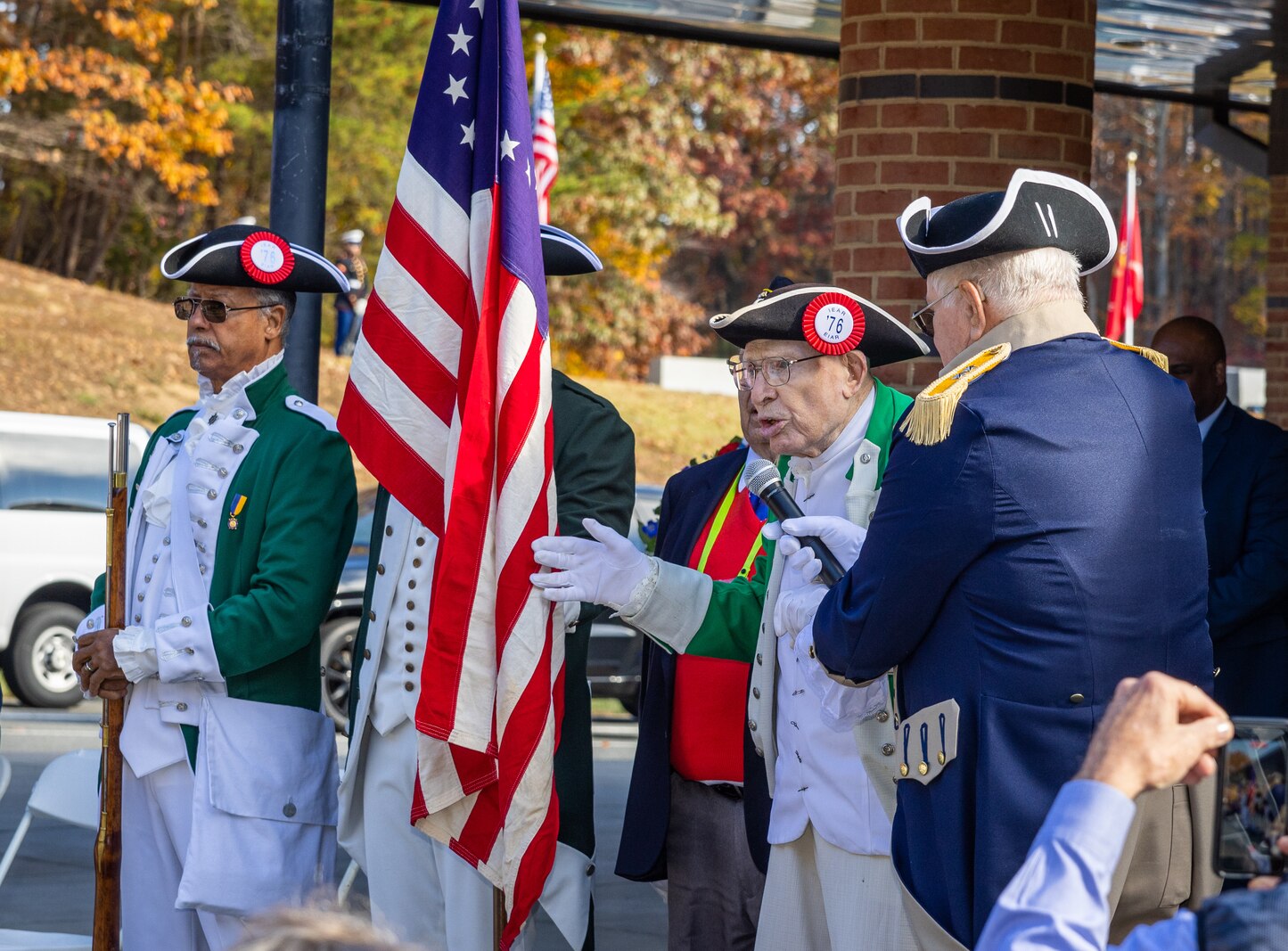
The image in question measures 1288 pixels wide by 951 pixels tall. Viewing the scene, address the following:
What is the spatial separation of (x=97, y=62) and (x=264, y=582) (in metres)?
17.7

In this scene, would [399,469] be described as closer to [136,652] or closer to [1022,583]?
[136,652]

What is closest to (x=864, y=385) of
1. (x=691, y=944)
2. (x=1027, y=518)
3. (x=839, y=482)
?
(x=839, y=482)

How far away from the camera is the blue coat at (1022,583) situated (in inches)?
117

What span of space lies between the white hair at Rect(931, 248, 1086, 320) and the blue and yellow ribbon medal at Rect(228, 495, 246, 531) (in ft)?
6.76

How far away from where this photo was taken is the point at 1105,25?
Answer: 9.74 m

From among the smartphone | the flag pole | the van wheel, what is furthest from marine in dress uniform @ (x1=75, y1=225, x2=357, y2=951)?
the flag pole

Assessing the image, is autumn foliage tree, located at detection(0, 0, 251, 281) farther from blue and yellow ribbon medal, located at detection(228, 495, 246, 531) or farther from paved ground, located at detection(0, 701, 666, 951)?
blue and yellow ribbon medal, located at detection(228, 495, 246, 531)

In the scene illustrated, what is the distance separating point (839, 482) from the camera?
3891 millimetres

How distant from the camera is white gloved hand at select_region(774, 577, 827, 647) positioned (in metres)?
3.61

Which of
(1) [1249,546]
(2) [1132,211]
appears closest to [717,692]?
(1) [1249,546]

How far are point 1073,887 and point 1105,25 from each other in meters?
8.60

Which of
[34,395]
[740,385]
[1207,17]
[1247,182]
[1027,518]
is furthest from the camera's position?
[1247,182]

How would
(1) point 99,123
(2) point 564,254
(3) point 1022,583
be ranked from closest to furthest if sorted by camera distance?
(3) point 1022,583, (2) point 564,254, (1) point 99,123

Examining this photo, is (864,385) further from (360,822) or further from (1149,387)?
(360,822)
